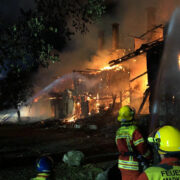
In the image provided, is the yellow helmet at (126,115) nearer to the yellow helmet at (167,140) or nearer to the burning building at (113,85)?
the yellow helmet at (167,140)

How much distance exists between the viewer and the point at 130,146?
367 cm

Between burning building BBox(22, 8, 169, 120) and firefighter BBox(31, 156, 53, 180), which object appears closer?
firefighter BBox(31, 156, 53, 180)

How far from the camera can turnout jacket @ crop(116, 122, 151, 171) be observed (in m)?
3.56

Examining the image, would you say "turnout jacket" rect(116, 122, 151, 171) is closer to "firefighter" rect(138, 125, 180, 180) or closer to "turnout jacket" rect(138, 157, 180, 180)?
"firefighter" rect(138, 125, 180, 180)

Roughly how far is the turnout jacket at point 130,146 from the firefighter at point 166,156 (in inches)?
55.8

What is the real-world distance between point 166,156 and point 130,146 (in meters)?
1.79

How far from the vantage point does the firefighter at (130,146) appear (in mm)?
3564

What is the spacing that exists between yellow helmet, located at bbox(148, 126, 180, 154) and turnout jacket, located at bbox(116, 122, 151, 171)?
4.97 feet

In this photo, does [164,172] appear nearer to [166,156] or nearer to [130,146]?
[166,156]

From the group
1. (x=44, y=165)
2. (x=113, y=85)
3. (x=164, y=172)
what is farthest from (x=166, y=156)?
(x=113, y=85)

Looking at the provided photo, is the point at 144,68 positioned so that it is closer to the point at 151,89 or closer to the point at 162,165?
the point at 151,89

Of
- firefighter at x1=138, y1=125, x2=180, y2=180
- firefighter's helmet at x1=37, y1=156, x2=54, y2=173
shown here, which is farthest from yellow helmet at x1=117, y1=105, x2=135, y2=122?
firefighter's helmet at x1=37, y1=156, x2=54, y2=173

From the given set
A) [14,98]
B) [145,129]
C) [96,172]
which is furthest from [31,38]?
[14,98]

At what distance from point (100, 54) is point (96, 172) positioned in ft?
112
